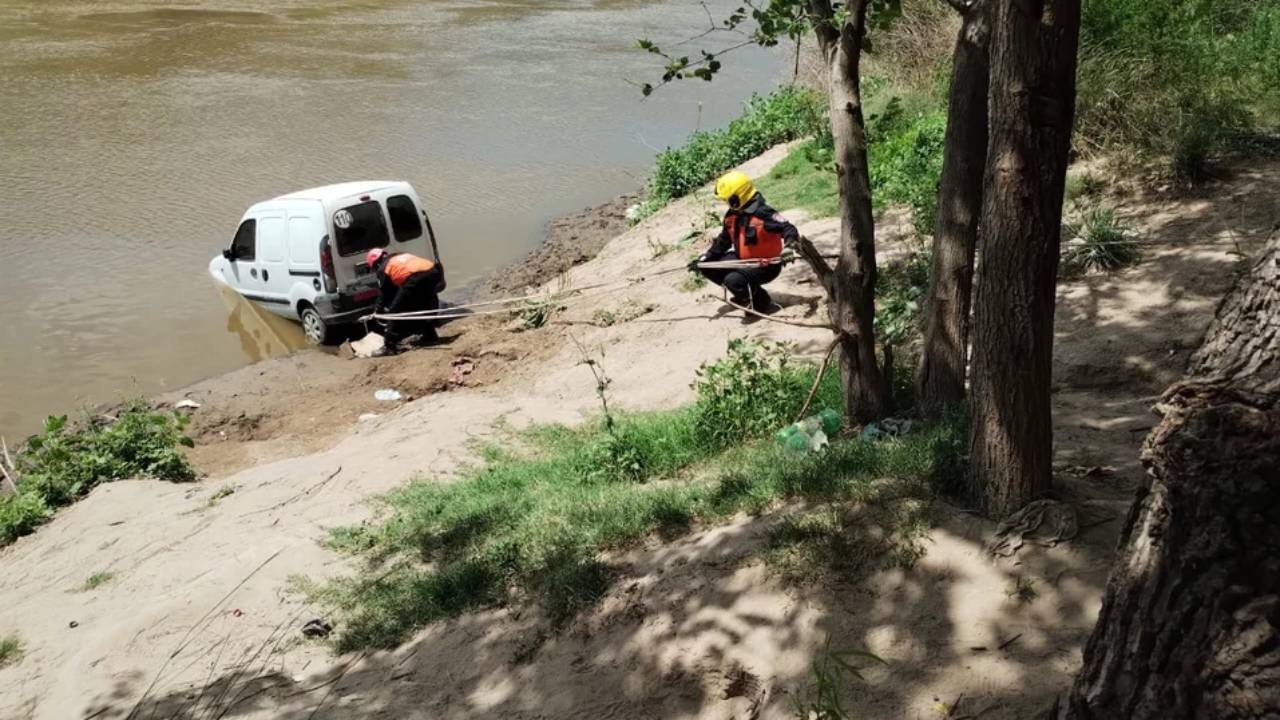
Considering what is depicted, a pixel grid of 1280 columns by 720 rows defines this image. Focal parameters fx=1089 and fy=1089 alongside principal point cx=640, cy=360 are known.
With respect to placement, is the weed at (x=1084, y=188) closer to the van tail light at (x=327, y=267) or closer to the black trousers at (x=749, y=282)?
the black trousers at (x=749, y=282)

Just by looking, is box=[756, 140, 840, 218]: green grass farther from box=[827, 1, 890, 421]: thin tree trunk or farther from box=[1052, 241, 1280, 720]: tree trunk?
box=[1052, 241, 1280, 720]: tree trunk

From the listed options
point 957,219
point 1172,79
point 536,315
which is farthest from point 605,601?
point 1172,79

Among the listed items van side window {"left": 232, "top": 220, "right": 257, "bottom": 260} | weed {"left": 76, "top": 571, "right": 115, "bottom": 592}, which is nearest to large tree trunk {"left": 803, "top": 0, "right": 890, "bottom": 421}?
weed {"left": 76, "top": 571, "right": 115, "bottom": 592}

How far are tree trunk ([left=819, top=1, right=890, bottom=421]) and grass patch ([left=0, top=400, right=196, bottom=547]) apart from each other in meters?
6.11

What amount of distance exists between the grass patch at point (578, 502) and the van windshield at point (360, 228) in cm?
551

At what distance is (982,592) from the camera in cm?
428

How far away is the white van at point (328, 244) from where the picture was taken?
12.9 m

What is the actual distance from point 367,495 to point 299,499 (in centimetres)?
60

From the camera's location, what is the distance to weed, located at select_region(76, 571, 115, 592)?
718 cm

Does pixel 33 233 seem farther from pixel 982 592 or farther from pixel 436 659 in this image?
pixel 982 592

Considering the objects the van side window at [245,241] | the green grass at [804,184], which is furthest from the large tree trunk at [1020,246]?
the van side window at [245,241]

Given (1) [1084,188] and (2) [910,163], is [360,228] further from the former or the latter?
(1) [1084,188]

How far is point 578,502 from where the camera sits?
247 inches

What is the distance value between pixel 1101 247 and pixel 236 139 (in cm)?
1782
